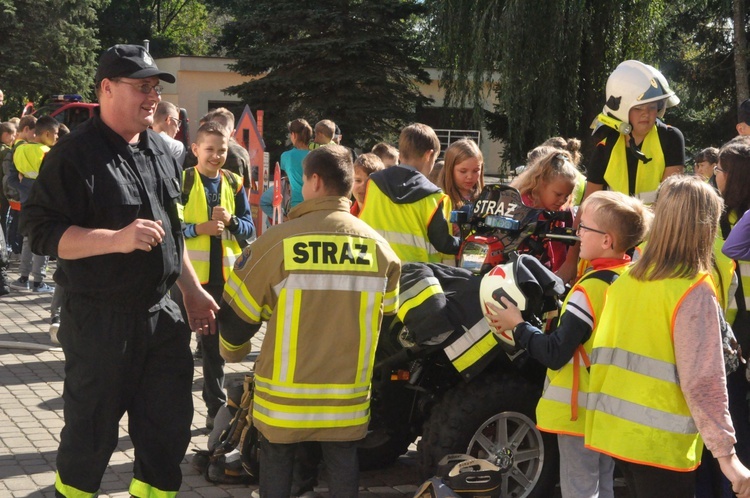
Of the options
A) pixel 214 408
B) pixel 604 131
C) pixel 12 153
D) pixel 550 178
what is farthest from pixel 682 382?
pixel 12 153

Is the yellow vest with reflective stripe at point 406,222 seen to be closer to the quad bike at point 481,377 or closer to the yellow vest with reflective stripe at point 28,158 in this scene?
the quad bike at point 481,377

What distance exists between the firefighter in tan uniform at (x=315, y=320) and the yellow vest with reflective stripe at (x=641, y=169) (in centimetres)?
218

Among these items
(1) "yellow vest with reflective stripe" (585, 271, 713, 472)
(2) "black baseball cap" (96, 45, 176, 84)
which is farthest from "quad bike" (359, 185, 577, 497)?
(2) "black baseball cap" (96, 45, 176, 84)

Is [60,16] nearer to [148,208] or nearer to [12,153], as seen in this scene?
[12,153]

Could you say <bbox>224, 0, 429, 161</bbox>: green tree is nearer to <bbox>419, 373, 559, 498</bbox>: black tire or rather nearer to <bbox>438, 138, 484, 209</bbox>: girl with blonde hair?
<bbox>438, 138, 484, 209</bbox>: girl with blonde hair

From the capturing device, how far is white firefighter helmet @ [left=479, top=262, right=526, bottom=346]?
14.1 ft

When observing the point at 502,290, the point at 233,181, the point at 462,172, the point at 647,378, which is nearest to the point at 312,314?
the point at 502,290

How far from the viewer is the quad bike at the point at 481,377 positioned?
4.93 meters

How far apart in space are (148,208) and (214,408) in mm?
2614

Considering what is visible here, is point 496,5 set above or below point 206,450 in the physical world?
above

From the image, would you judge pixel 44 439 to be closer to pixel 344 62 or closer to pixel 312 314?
pixel 312 314

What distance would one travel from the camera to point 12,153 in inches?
510

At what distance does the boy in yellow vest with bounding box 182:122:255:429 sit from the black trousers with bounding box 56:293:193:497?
1.99 m

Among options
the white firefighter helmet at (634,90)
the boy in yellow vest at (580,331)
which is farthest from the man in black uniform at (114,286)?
the white firefighter helmet at (634,90)
